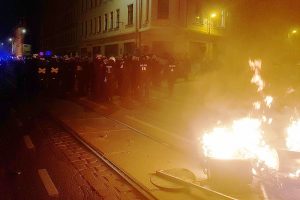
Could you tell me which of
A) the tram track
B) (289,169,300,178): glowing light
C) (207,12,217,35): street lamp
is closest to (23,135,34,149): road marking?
the tram track

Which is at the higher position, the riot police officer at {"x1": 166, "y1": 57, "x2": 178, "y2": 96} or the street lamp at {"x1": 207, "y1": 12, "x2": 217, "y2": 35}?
the street lamp at {"x1": 207, "y1": 12, "x2": 217, "y2": 35}

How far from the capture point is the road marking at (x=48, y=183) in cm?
574

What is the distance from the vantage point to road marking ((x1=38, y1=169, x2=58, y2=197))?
18.8ft

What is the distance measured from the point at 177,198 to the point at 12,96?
49.9ft

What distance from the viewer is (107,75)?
16.7m

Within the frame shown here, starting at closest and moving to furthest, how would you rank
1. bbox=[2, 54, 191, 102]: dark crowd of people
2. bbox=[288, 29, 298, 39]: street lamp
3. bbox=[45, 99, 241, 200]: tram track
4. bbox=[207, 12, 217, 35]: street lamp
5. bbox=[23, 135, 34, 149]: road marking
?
1. bbox=[45, 99, 241, 200]: tram track
2. bbox=[23, 135, 34, 149]: road marking
3. bbox=[2, 54, 191, 102]: dark crowd of people
4. bbox=[288, 29, 298, 39]: street lamp
5. bbox=[207, 12, 217, 35]: street lamp

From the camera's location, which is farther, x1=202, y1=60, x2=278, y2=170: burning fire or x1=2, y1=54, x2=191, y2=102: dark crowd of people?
x1=2, y1=54, x2=191, y2=102: dark crowd of people

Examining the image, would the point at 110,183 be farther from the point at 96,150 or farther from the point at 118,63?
the point at 118,63

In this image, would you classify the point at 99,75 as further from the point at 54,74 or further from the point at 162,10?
the point at 162,10

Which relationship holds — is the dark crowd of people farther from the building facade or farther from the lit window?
the lit window

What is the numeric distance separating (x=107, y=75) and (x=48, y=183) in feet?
35.4

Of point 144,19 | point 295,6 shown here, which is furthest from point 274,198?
point 144,19

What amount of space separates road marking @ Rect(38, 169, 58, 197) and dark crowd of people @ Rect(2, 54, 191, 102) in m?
9.88

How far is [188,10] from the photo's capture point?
30.7m
